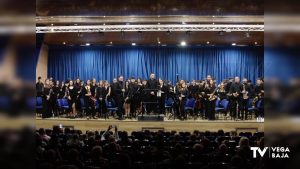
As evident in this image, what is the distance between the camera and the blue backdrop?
2128cm

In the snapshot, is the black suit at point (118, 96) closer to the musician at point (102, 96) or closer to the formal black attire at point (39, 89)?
the musician at point (102, 96)

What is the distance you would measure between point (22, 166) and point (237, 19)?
13574 mm

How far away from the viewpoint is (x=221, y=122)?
1383 centimetres

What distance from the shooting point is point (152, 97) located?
15.0 m

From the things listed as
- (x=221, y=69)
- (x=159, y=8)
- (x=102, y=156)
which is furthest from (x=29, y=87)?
(x=221, y=69)

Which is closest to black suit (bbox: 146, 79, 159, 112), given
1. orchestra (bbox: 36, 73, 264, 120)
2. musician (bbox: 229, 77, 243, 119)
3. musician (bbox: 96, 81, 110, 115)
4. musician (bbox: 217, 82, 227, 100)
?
orchestra (bbox: 36, 73, 264, 120)

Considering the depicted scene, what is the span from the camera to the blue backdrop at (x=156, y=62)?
21281mm

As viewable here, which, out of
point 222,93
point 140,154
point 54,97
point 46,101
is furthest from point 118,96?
point 140,154

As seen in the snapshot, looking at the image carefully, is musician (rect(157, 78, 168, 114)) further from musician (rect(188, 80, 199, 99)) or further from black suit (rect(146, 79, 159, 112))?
musician (rect(188, 80, 199, 99))

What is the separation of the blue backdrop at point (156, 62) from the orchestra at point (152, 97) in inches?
226

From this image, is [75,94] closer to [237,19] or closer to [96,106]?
[96,106]

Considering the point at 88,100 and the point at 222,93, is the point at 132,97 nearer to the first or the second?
the point at 88,100

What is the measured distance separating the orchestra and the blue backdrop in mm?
5750

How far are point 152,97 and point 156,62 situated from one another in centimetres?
691
